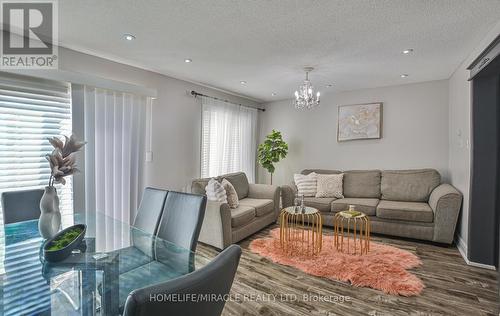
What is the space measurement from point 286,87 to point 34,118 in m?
3.53

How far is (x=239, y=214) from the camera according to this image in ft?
11.1

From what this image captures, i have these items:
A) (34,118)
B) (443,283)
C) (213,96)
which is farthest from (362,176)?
(34,118)

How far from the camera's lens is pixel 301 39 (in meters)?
2.51

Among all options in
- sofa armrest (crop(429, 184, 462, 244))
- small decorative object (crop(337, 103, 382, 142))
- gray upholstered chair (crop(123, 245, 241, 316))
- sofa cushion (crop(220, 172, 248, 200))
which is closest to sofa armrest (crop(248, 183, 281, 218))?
sofa cushion (crop(220, 172, 248, 200))

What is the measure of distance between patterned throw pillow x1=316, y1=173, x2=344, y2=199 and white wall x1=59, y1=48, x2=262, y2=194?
2.15 metres

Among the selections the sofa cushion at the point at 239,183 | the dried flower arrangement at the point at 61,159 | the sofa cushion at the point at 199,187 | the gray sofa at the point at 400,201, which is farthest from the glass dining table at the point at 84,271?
the gray sofa at the point at 400,201

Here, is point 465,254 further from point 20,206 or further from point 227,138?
point 20,206

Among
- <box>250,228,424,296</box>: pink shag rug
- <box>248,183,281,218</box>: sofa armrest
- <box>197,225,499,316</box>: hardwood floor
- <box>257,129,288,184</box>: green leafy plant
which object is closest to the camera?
<box>197,225,499,316</box>: hardwood floor

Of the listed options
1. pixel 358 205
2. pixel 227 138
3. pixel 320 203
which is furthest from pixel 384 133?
pixel 227 138

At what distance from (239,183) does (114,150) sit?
2.01 m

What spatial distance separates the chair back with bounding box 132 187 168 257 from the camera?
75.1 inches

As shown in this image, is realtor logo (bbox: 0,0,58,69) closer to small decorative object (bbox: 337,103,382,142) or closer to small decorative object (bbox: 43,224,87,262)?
small decorative object (bbox: 43,224,87,262)

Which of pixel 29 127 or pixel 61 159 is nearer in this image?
pixel 61 159

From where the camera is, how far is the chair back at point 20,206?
2074 mm
